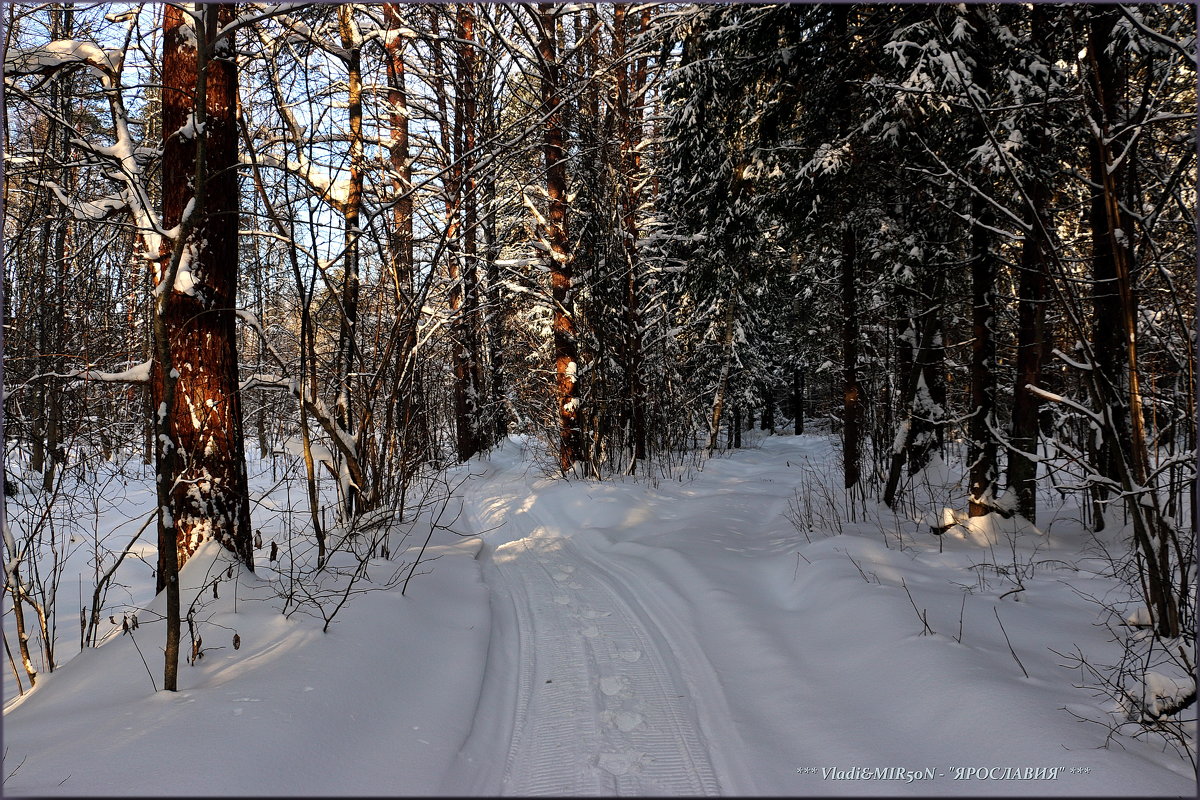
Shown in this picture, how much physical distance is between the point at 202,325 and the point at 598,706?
374 cm

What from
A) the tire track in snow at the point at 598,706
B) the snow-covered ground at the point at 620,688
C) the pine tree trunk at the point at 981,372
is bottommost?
the tire track in snow at the point at 598,706

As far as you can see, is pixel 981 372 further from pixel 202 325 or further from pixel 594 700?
pixel 202 325

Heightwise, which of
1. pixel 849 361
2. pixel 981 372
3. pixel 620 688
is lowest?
pixel 620 688

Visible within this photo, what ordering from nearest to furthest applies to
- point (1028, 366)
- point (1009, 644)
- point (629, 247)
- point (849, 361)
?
point (1009, 644), point (1028, 366), point (849, 361), point (629, 247)

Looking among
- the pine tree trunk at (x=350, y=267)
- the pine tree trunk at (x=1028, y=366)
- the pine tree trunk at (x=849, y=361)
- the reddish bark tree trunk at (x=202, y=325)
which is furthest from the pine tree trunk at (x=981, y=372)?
the reddish bark tree trunk at (x=202, y=325)

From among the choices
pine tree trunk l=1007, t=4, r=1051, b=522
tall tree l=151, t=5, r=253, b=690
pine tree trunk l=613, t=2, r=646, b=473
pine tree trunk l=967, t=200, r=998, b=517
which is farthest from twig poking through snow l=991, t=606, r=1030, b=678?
pine tree trunk l=613, t=2, r=646, b=473

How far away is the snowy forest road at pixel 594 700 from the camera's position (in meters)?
2.73

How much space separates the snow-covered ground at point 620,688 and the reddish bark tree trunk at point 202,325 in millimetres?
335

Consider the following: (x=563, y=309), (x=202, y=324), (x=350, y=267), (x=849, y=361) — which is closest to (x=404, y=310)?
(x=350, y=267)

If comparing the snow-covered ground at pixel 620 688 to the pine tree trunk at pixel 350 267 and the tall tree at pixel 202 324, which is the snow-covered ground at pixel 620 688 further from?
the pine tree trunk at pixel 350 267

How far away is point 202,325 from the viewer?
4160mm

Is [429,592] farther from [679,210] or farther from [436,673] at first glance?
[679,210]

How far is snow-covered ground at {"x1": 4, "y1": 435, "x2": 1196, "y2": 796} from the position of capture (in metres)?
2.43

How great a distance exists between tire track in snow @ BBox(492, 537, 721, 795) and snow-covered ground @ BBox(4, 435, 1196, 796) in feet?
0.05
